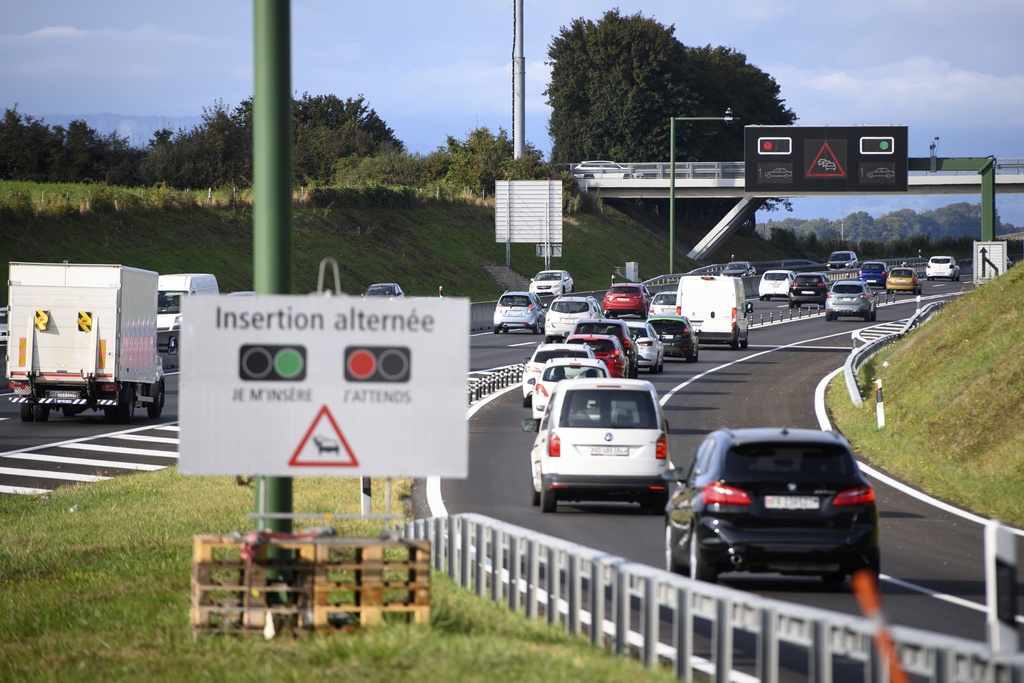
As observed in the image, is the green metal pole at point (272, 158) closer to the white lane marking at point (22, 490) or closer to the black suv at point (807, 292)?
the white lane marking at point (22, 490)

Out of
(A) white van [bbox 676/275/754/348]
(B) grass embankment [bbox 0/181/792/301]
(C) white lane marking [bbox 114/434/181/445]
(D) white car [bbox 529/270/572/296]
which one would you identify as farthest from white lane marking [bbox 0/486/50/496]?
(D) white car [bbox 529/270/572/296]

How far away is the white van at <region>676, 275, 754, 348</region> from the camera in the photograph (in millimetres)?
51844

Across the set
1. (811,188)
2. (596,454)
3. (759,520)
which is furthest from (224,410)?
(811,188)

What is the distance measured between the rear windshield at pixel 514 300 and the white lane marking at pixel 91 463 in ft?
116

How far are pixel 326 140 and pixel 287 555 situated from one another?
10685 cm

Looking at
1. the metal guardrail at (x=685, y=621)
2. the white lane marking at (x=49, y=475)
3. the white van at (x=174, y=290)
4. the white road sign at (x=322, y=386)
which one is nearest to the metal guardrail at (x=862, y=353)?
the white lane marking at (x=49, y=475)

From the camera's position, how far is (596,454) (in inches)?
734

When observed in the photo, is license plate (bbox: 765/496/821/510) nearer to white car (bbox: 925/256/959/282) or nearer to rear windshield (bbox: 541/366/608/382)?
rear windshield (bbox: 541/366/608/382)

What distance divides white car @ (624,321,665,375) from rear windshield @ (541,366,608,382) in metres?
13.6

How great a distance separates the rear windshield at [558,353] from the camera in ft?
108

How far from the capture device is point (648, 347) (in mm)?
43375

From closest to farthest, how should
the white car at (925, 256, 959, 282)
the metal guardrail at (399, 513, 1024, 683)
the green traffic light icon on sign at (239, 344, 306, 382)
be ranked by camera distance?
the metal guardrail at (399, 513, 1024, 683)
the green traffic light icon on sign at (239, 344, 306, 382)
the white car at (925, 256, 959, 282)

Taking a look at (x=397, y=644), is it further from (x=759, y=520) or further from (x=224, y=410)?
(x=759, y=520)

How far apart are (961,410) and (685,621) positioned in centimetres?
1827
